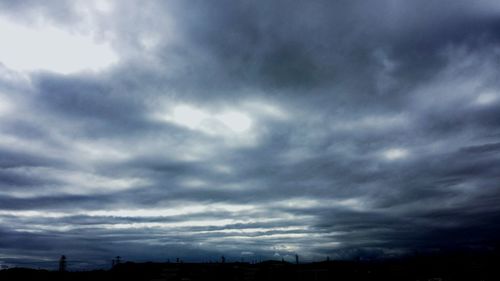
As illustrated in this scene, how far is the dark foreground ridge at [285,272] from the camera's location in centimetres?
4366

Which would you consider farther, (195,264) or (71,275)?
(195,264)

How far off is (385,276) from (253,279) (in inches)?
756

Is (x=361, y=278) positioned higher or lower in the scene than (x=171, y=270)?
lower

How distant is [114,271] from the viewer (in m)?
48.7

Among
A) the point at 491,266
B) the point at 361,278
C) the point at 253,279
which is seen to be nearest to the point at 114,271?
the point at 253,279

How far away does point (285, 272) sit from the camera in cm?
4825

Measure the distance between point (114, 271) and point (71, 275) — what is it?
20.6 feet

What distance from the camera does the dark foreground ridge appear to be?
143 ft

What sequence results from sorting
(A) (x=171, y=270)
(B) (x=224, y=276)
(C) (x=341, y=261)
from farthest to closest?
(C) (x=341, y=261) → (B) (x=224, y=276) → (A) (x=171, y=270)

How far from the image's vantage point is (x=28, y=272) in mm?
43750

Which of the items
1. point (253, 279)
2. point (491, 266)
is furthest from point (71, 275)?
point (491, 266)

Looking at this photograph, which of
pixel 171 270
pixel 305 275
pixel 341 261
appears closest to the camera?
pixel 171 270

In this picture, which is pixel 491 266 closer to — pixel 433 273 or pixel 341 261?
pixel 433 273

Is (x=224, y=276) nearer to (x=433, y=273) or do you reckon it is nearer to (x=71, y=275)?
(x=71, y=275)
